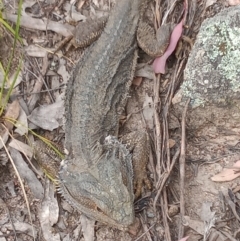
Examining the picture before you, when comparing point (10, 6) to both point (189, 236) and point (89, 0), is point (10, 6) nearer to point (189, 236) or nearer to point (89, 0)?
point (89, 0)

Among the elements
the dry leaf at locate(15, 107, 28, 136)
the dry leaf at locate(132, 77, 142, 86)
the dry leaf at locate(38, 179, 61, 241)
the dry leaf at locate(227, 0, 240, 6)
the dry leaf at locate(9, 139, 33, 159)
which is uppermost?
the dry leaf at locate(227, 0, 240, 6)

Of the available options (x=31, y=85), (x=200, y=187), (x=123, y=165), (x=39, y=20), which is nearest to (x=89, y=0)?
(x=39, y=20)

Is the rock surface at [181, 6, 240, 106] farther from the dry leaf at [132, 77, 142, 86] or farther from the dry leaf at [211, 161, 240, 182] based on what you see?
the dry leaf at [132, 77, 142, 86]

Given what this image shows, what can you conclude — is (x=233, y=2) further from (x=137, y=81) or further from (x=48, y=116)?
(x=48, y=116)

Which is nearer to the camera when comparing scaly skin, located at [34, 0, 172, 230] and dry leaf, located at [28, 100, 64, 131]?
scaly skin, located at [34, 0, 172, 230]

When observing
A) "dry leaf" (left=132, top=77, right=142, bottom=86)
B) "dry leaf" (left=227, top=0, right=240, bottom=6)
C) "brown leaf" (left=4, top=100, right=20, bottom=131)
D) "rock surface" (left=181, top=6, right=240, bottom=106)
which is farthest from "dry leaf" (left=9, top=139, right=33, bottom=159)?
"dry leaf" (left=227, top=0, right=240, bottom=6)

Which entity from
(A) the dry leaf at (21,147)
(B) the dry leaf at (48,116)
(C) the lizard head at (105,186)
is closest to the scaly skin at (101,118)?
(C) the lizard head at (105,186)
